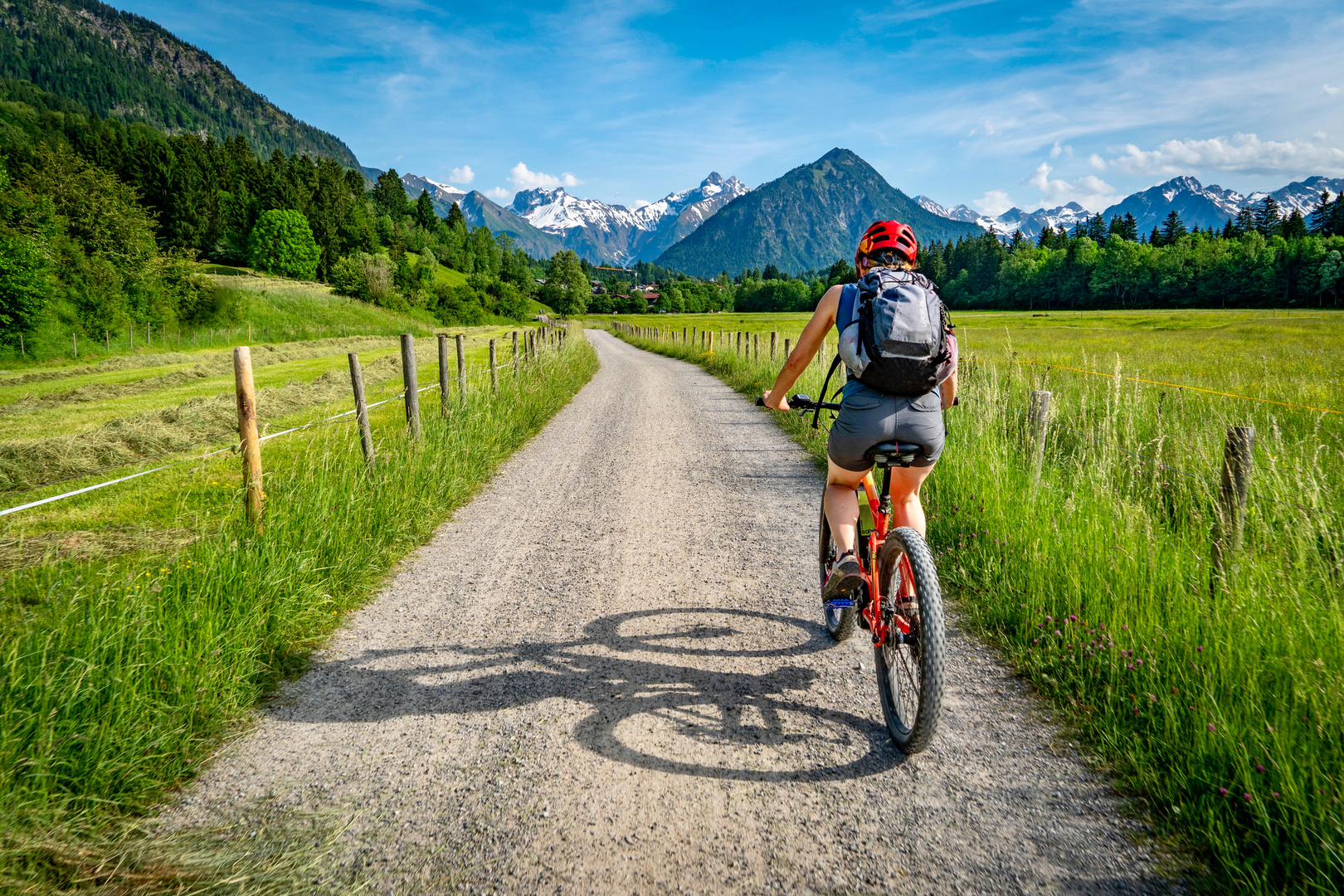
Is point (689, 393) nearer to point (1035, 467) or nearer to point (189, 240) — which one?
point (1035, 467)

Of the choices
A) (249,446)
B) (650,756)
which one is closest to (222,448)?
(249,446)

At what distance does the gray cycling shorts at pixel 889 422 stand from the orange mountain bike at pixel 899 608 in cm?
6

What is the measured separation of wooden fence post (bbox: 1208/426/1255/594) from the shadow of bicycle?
2.43m

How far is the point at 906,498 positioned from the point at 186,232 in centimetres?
9806

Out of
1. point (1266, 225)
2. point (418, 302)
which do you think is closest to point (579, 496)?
point (418, 302)

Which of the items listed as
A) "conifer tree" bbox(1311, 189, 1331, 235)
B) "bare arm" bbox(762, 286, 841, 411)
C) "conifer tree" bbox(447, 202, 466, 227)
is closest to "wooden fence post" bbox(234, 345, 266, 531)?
"bare arm" bbox(762, 286, 841, 411)

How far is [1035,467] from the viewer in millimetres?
5453

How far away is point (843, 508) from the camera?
333cm

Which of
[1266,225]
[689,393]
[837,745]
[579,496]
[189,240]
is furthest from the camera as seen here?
[1266,225]

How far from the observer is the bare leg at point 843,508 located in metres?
3.28

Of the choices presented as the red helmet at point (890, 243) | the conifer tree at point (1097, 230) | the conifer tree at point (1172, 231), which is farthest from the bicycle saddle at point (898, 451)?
the conifer tree at point (1097, 230)

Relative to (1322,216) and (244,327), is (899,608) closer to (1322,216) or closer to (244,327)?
(244,327)

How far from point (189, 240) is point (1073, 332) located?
307 feet

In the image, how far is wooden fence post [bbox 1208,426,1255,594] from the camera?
3.71 metres
